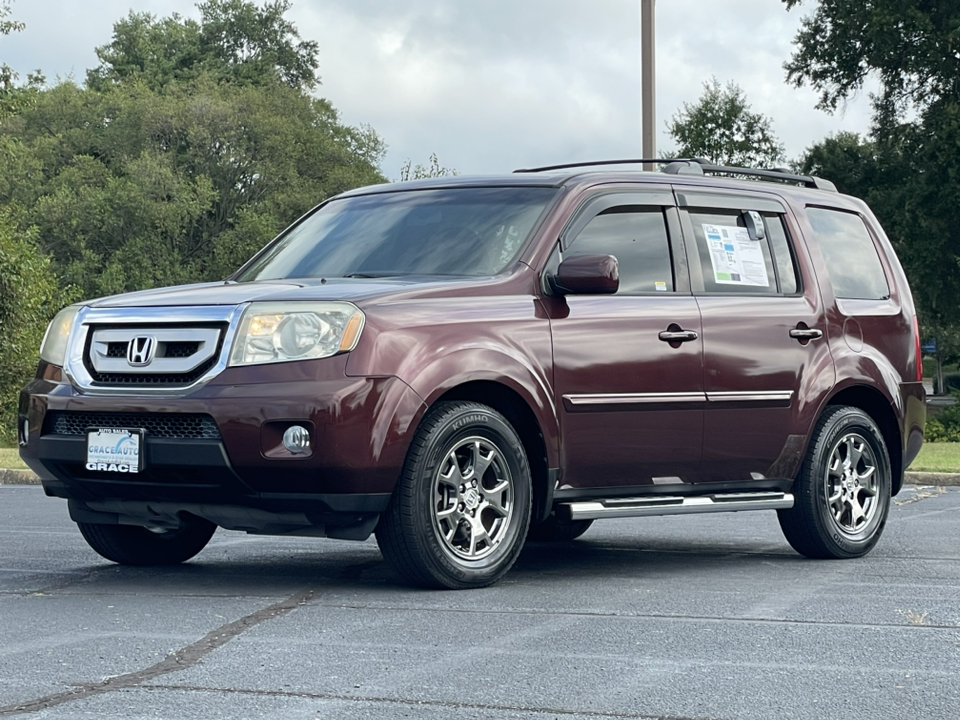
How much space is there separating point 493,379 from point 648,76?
11.9 metres

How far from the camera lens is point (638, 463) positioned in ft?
25.0

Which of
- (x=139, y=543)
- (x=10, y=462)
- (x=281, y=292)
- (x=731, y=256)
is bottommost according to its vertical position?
(x=10, y=462)

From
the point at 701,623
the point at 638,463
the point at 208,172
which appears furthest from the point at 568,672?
the point at 208,172

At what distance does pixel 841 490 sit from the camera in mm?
8688

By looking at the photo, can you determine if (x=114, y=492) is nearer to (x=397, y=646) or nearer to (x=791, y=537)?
(x=397, y=646)

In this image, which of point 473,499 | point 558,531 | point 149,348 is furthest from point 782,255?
point 149,348

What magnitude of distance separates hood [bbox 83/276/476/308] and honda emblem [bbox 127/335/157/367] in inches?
6.2

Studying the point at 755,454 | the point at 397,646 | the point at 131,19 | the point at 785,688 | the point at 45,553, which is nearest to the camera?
the point at 785,688

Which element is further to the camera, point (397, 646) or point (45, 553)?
point (45, 553)

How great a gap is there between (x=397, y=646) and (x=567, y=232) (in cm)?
277

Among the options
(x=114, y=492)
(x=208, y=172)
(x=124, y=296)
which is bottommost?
(x=114, y=492)

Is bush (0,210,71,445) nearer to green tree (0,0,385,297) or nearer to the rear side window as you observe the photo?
green tree (0,0,385,297)

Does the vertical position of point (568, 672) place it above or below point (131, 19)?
below

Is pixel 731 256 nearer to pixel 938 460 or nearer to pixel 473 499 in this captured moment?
pixel 473 499
